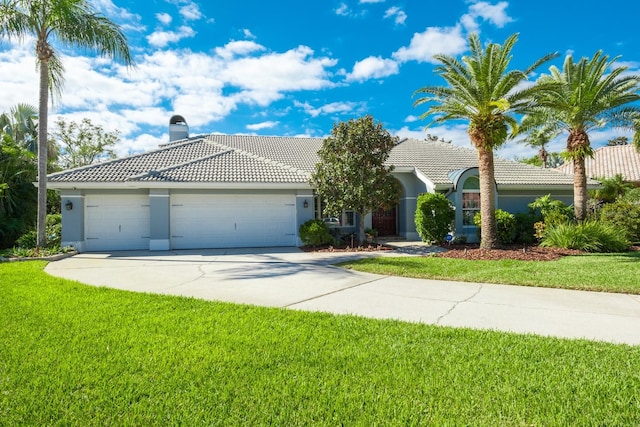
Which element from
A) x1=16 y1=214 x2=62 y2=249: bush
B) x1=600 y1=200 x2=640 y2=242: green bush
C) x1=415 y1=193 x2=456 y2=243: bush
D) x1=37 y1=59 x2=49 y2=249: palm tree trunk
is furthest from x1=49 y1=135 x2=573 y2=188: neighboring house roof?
x1=600 y1=200 x2=640 y2=242: green bush

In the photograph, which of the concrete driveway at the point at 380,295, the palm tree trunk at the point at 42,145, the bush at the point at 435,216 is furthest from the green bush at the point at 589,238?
the palm tree trunk at the point at 42,145

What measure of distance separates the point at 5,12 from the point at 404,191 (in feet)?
56.9

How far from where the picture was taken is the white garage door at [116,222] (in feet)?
48.4

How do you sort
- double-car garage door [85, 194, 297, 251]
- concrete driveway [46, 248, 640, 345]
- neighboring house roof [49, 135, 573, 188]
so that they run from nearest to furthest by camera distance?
concrete driveway [46, 248, 640, 345]
neighboring house roof [49, 135, 573, 188]
double-car garage door [85, 194, 297, 251]

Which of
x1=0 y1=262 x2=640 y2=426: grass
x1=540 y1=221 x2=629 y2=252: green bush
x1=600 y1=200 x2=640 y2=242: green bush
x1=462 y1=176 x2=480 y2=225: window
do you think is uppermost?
x1=462 y1=176 x2=480 y2=225: window

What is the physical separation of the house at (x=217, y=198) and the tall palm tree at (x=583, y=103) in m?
2.82

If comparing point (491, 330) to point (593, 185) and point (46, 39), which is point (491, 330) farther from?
point (593, 185)

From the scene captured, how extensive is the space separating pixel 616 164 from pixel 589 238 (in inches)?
960

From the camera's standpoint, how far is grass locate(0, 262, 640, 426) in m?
2.86

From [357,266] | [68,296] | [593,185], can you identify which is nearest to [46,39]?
[68,296]

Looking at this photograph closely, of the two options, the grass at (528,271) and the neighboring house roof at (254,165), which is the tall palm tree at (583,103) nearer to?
the neighboring house roof at (254,165)

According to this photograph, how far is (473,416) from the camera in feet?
9.24

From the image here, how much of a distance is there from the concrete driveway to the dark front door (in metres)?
8.12

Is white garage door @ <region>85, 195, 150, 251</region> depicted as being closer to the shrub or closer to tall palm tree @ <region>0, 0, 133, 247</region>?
tall palm tree @ <region>0, 0, 133, 247</region>
